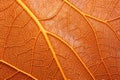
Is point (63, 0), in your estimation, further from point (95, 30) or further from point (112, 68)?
point (112, 68)

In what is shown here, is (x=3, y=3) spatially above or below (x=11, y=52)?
above

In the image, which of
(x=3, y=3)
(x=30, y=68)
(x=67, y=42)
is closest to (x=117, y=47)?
(x=67, y=42)

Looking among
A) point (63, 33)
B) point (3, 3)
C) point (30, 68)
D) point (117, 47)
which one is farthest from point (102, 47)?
point (3, 3)

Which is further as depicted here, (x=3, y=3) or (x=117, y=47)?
(x=117, y=47)

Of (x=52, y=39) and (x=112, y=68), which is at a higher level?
(x=52, y=39)

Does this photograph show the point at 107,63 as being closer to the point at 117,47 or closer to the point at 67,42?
the point at 117,47


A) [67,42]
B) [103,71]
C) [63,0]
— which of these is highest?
[63,0]
